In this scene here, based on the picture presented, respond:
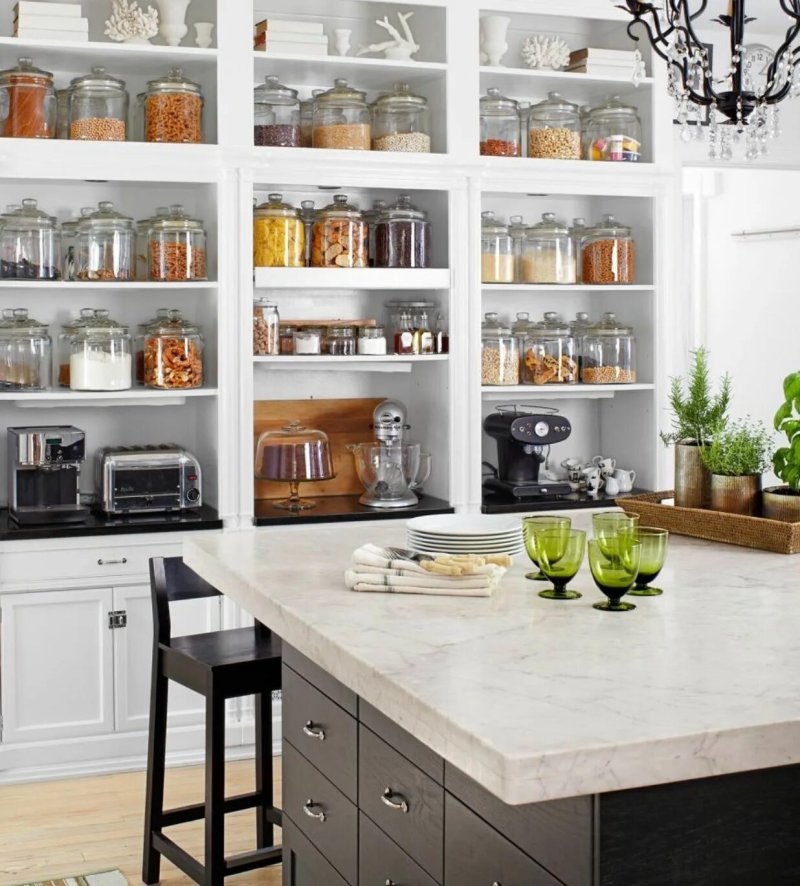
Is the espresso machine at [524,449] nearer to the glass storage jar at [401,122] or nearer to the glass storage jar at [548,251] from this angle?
the glass storage jar at [548,251]

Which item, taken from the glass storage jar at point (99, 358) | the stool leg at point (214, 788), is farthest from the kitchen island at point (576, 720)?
the glass storage jar at point (99, 358)

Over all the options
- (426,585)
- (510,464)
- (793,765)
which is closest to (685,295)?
(510,464)

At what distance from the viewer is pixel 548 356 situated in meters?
4.89

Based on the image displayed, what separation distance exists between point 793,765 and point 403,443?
3.13 metres

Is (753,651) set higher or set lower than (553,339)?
lower

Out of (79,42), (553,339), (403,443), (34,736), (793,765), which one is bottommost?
(34,736)

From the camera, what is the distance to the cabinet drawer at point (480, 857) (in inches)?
64.3

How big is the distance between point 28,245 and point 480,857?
3.17 metres

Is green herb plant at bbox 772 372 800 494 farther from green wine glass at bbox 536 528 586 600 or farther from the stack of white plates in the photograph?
green wine glass at bbox 536 528 586 600

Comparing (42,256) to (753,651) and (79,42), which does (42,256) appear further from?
(753,651)

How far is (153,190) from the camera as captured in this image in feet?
15.3

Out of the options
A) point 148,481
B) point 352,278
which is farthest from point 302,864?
point 352,278

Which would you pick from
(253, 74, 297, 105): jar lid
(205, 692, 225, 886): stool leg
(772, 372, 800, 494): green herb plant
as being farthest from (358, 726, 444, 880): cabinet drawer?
(253, 74, 297, 105): jar lid

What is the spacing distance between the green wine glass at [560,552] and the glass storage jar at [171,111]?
268 centimetres
